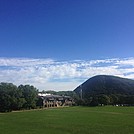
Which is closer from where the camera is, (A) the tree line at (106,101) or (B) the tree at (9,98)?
(B) the tree at (9,98)

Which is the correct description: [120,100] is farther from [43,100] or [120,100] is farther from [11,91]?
[11,91]

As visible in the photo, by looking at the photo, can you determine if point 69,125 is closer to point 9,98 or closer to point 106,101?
point 9,98

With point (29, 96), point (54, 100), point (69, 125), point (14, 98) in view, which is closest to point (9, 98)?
point (14, 98)

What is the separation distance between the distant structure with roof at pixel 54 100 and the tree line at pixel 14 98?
35973mm

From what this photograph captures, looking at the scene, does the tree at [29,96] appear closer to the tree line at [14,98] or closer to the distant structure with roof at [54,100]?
the tree line at [14,98]

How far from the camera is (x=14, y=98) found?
103 m

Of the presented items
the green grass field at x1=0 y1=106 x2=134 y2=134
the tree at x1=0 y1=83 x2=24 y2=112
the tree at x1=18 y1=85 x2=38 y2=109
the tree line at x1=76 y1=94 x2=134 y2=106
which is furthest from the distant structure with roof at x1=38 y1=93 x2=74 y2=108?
the green grass field at x1=0 y1=106 x2=134 y2=134

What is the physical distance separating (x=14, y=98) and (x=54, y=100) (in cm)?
6924

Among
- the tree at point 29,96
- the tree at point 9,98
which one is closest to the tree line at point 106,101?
the tree at point 29,96

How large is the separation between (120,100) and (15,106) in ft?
260

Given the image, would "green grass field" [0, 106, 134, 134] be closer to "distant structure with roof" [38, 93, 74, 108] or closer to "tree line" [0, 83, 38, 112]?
"tree line" [0, 83, 38, 112]

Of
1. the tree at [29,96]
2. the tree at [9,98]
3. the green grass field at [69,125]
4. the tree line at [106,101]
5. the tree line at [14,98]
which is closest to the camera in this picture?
the green grass field at [69,125]

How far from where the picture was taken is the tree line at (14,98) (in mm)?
100750

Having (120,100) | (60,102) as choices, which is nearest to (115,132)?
(120,100)
